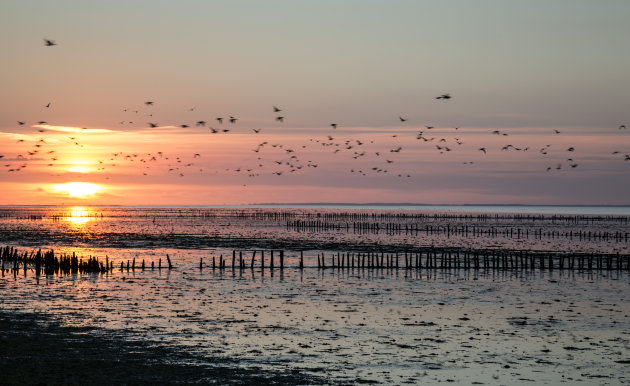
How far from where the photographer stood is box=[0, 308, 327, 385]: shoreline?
67.2 feet

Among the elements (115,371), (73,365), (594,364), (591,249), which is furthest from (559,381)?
(591,249)

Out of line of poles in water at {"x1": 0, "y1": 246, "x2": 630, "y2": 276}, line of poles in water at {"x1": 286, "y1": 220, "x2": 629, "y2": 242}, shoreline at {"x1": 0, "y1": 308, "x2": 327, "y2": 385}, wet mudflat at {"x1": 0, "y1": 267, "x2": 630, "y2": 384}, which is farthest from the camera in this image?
line of poles in water at {"x1": 286, "y1": 220, "x2": 629, "y2": 242}

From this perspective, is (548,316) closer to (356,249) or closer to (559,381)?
(559,381)

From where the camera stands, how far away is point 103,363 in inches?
883

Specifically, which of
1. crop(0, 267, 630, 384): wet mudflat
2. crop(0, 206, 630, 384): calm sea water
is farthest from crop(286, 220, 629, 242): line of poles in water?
crop(0, 267, 630, 384): wet mudflat

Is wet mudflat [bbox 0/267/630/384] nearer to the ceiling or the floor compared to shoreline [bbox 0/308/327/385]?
nearer to the floor

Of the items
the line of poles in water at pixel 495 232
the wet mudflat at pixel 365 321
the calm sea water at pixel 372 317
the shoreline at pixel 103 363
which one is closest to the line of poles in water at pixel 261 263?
the calm sea water at pixel 372 317

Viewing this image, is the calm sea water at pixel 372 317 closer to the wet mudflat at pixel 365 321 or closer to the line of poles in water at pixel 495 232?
the wet mudflat at pixel 365 321

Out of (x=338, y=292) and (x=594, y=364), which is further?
(x=338, y=292)

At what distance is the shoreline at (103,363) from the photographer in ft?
67.2

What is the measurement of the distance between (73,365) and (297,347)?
784 centimetres

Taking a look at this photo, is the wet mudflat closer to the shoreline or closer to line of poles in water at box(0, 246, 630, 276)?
the shoreline

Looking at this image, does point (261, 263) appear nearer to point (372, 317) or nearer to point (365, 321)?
point (372, 317)

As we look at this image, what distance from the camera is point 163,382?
20.2 m
